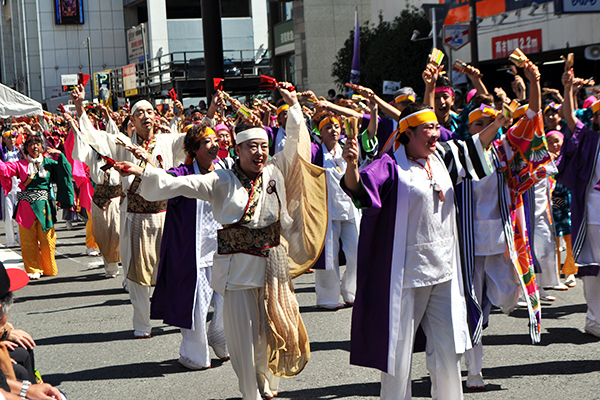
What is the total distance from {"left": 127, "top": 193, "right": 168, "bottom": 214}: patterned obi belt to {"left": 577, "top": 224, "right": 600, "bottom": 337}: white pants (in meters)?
3.62

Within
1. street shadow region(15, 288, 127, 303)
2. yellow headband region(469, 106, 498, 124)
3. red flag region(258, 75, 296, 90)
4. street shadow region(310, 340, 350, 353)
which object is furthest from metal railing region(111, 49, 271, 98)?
yellow headband region(469, 106, 498, 124)

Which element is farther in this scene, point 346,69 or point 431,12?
point 346,69

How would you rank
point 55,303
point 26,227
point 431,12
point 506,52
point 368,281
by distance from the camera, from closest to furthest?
1. point 368,281
2. point 55,303
3. point 26,227
4. point 506,52
5. point 431,12

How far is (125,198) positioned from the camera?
7.32 meters

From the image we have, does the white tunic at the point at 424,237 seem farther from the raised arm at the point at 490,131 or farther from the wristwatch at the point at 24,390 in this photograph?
the wristwatch at the point at 24,390

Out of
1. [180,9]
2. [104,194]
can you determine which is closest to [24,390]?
[104,194]

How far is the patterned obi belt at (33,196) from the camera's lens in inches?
426

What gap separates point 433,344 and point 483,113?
1.82m

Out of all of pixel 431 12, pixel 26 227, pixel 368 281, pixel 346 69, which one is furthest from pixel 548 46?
pixel 368 281

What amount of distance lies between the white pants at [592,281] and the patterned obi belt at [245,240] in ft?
9.11

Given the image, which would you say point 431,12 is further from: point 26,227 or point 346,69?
point 26,227

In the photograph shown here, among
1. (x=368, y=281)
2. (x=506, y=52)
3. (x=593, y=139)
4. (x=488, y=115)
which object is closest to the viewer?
(x=368, y=281)

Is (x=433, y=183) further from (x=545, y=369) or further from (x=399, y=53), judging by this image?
(x=399, y=53)

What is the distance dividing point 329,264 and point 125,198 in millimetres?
2053
